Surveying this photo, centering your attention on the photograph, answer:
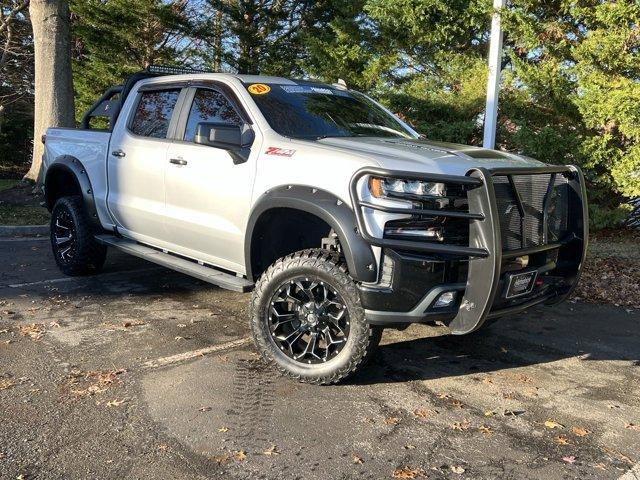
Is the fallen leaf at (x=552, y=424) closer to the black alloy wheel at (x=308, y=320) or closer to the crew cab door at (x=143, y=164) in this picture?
the black alloy wheel at (x=308, y=320)

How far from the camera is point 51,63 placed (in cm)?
1228

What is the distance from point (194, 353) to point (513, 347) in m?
2.53

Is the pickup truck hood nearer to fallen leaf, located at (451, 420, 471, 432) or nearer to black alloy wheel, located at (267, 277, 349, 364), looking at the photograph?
black alloy wheel, located at (267, 277, 349, 364)

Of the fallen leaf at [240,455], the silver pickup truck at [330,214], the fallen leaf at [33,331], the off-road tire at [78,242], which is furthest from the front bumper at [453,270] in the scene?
the off-road tire at [78,242]

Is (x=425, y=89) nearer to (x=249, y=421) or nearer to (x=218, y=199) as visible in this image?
(x=218, y=199)

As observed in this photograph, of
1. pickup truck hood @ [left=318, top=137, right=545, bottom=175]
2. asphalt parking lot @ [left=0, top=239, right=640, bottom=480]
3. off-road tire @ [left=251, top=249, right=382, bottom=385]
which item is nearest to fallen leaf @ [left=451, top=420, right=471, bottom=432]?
asphalt parking lot @ [left=0, top=239, right=640, bottom=480]

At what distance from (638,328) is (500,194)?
283 cm

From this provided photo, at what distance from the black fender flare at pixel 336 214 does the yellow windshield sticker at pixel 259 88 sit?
1045 millimetres

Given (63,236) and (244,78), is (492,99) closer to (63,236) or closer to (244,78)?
(244,78)

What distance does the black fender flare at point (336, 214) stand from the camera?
3.58m

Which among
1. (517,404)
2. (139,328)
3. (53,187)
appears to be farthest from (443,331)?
(53,187)

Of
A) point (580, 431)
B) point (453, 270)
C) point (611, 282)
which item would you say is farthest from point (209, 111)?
point (611, 282)

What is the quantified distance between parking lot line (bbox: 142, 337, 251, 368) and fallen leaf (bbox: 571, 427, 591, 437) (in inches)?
95.8

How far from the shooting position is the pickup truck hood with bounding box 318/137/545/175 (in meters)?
3.65
